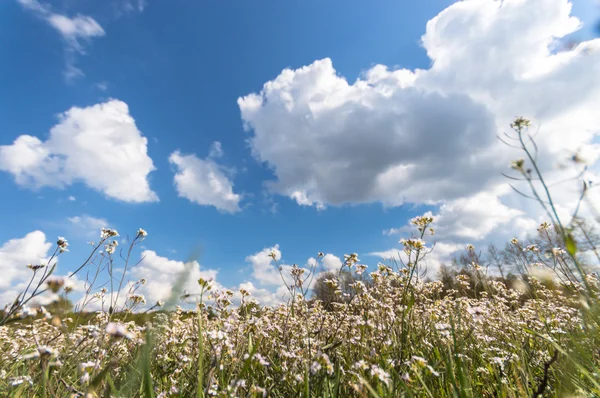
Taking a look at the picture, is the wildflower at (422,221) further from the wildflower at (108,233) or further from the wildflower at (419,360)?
the wildflower at (108,233)

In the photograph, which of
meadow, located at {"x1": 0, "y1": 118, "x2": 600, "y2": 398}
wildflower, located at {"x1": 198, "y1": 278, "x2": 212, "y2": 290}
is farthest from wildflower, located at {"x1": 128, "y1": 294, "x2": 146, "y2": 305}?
wildflower, located at {"x1": 198, "y1": 278, "x2": 212, "y2": 290}

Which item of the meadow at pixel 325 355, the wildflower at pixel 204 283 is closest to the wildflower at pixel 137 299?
the meadow at pixel 325 355

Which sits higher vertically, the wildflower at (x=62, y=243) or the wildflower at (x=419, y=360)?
the wildflower at (x=62, y=243)

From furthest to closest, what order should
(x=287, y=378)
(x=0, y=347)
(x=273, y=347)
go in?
(x=0, y=347) → (x=273, y=347) → (x=287, y=378)

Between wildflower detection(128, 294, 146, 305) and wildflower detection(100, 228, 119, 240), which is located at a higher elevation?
wildflower detection(100, 228, 119, 240)

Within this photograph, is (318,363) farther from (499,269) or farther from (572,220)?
(499,269)

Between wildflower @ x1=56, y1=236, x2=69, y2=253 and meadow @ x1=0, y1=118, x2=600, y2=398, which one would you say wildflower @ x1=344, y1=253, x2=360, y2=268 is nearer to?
meadow @ x1=0, y1=118, x2=600, y2=398

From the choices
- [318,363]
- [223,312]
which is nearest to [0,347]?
[223,312]

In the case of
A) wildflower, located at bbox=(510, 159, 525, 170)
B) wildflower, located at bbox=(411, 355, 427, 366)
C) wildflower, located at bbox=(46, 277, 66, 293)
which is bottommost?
wildflower, located at bbox=(411, 355, 427, 366)

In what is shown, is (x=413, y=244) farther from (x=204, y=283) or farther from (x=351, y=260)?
(x=204, y=283)

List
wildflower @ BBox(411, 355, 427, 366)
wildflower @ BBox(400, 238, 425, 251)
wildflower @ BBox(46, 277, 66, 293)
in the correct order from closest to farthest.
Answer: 1. wildflower @ BBox(46, 277, 66, 293)
2. wildflower @ BBox(411, 355, 427, 366)
3. wildflower @ BBox(400, 238, 425, 251)

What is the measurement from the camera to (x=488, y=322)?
6.09 meters

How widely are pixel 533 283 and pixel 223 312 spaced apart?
400 inches

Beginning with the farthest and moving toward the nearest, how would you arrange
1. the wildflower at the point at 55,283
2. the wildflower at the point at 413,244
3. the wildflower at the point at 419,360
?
the wildflower at the point at 413,244, the wildflower at the point at 419,360, the wildflower at the point at 55,283
